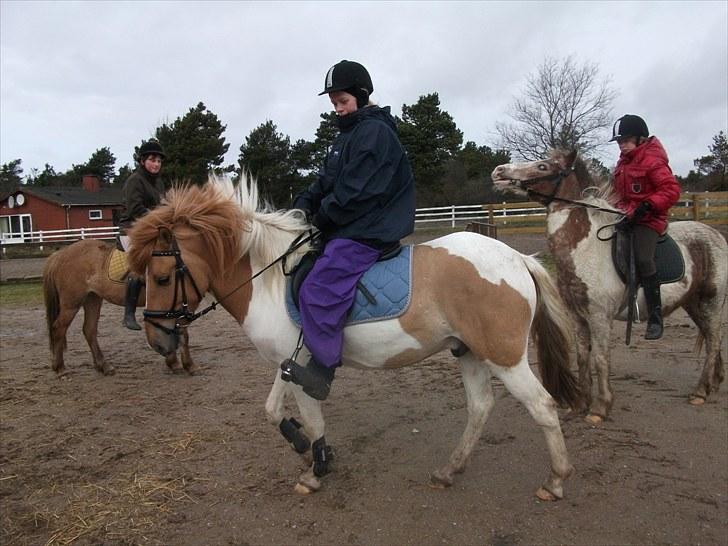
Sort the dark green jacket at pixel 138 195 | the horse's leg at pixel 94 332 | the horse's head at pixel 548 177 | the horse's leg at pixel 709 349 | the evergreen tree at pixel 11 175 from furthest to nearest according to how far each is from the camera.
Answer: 1. the evergreen tree at pixel 11 175
2. the horse's leg at pixel 94 332
3. the dark green jacket at pixel 138 195
4. the horse's head at pixel 548 177
5. the horse's leg at pixel 709 349

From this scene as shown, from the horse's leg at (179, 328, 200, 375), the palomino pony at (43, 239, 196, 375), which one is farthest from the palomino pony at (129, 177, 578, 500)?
the palomino pony at (43, 239, 196, 375)

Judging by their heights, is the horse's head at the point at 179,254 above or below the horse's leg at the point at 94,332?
above

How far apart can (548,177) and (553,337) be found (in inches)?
82.1

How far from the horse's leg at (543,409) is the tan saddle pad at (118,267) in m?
5.08

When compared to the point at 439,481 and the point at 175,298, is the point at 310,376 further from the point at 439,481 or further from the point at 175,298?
the point at 439,481

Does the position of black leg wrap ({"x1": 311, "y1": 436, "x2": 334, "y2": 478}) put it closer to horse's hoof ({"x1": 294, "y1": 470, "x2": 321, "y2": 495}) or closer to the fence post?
horse's hoof ({"x1": 294, "y1": 470, "x2": 321, "y2": 495})

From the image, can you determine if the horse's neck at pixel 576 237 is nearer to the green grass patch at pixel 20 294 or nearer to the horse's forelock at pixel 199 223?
the horse's forelock at pixel 199 223

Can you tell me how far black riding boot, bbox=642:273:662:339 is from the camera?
5.10 meters

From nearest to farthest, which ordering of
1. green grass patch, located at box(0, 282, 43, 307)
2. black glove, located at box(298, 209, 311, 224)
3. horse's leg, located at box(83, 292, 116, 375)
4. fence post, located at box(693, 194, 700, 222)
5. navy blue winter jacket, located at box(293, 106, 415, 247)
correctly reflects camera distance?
navy blue winter jacket, located at box(293, 106, 415, 247) < black glove, located at box(298, 209, 311, 224) < horse's leg, located at box(83, 292, 116, 375) < green grass patch, located at box(0, 282, 43, 307) < fence post, located at box(693, 194, 700, 222)

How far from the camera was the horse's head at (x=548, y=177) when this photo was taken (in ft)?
17.9

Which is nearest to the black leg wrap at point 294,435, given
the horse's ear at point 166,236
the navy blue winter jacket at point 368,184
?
the navy blue winter jacket at point 368,184

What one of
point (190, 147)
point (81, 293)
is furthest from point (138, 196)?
point (190, 147)

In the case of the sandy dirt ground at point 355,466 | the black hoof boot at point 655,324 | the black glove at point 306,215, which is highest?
the black glove at point 306,215

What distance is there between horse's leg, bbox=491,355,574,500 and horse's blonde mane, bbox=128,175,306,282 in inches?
70.7
